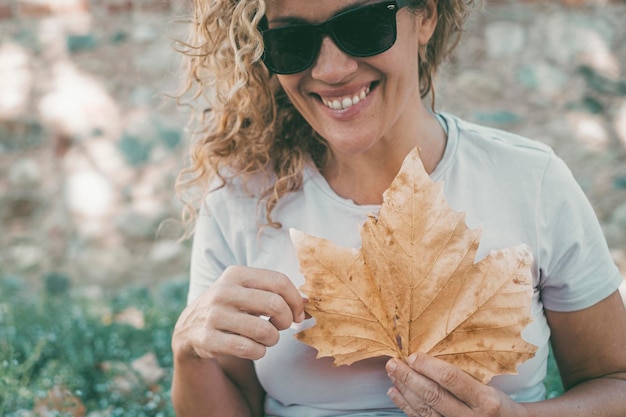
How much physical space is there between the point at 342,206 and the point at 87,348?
1.35m

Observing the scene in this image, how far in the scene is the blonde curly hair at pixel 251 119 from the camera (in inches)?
59.7

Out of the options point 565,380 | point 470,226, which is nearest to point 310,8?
point 470,226

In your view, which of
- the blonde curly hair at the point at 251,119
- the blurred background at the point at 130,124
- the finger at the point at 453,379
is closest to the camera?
the finger at the point at 453,379

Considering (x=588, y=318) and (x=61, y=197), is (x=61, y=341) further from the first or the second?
(x=588, y=318)

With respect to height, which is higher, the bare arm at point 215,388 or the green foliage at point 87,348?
the bare arm at point 215,388

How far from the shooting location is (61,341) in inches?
97.7

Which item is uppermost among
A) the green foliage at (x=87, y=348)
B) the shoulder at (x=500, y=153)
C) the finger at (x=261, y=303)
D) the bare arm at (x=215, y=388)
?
the shoulder at (x=500, y=153)

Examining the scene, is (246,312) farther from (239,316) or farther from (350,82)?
(350,82)

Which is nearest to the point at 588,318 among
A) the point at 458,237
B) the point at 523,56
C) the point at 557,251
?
the point at 557,251

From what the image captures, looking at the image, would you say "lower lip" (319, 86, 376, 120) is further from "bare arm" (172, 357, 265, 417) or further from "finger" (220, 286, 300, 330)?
"bare arm" (172, 357, 265, 417)

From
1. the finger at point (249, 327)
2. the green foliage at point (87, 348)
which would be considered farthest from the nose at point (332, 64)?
the green foliage at point (87, 348)

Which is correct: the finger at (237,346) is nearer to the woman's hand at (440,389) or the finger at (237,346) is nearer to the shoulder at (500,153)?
the woman's hand at (440,389)

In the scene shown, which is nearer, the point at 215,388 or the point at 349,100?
the point at 349,100

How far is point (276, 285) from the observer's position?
4.09ft
